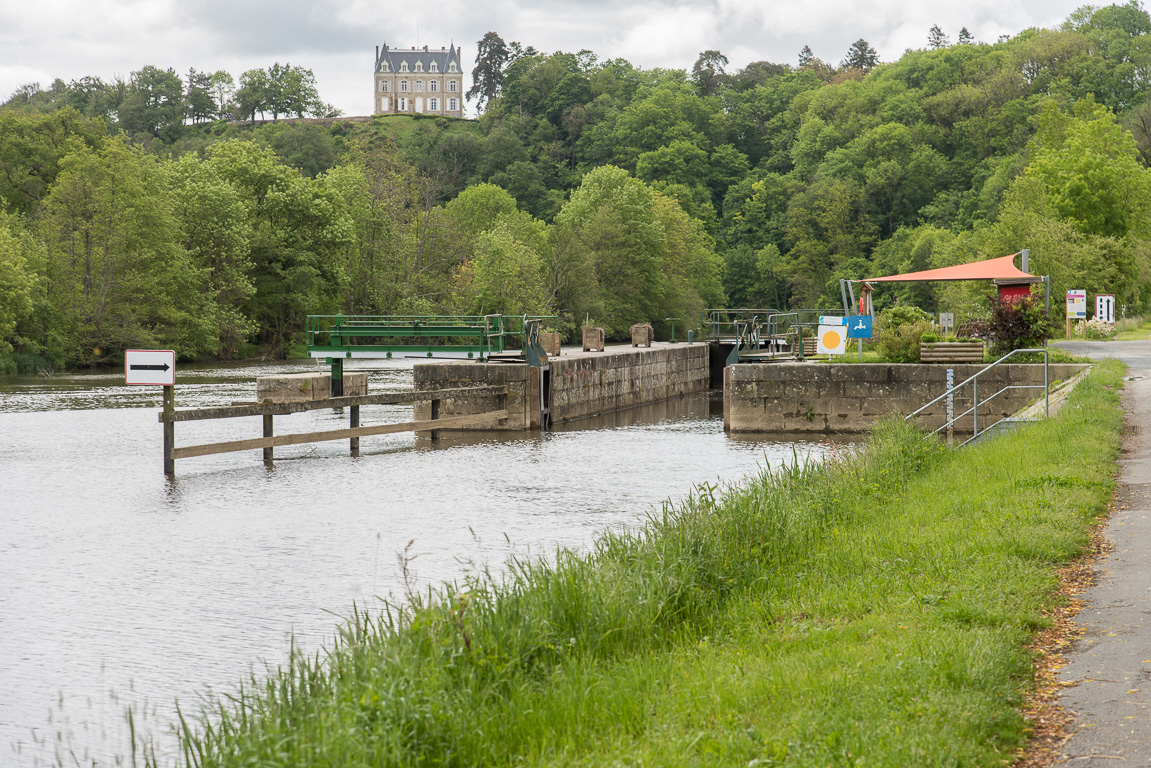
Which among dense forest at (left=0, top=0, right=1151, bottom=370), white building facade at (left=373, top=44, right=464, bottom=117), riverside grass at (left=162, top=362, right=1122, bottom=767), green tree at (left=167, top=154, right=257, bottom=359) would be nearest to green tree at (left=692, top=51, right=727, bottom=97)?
dense forest at (left=0, top=0, right=1151, bottom=370)

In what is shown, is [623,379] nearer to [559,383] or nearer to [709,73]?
[559,383]

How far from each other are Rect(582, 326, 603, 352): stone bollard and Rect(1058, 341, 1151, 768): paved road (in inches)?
1155

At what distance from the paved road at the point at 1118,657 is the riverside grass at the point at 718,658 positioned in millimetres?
251

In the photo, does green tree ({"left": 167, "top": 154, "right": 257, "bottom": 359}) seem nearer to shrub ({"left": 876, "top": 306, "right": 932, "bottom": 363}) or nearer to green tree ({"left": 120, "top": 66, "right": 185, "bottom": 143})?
shrub ({"left": 876, "top": 306, "right": 932, "bottom": 363})

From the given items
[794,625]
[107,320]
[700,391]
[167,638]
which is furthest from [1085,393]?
[107,320]

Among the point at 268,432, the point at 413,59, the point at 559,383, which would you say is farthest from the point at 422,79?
the point at 268,432

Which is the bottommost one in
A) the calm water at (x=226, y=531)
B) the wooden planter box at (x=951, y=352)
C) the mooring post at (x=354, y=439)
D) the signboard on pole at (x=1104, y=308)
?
the calm water at (x=226, y=531)

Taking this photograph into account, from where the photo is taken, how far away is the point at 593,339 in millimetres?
39438

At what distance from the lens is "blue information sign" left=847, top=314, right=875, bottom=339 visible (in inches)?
1178

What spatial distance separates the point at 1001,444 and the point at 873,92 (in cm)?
10501

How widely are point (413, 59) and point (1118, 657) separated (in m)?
192

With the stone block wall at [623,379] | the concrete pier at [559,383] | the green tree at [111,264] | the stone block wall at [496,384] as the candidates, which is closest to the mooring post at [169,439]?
the concrete pier at [559,383]

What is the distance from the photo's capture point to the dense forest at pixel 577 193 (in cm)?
5284

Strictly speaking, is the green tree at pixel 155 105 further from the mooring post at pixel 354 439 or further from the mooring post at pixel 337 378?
the mooring post at pixel 354 439
